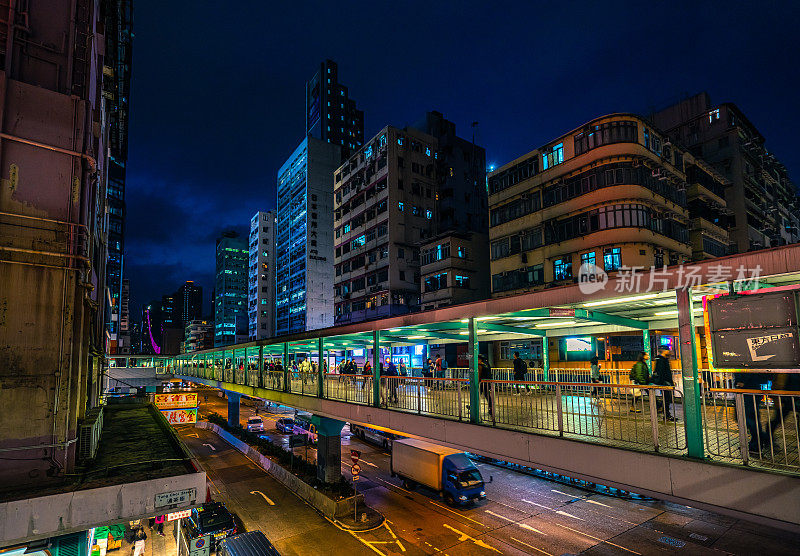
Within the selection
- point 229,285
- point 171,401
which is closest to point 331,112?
point 229,285

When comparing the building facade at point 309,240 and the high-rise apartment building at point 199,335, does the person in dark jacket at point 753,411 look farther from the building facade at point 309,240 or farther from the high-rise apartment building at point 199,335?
the high-rise apartment building at point 199,335

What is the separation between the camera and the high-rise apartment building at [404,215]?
4866cm

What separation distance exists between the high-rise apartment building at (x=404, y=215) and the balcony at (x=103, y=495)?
115ft

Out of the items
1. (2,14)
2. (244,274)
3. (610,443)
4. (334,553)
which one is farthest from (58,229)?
(244,274)

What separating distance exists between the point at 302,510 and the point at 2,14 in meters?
20.5

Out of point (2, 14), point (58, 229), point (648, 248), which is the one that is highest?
point (2, 14)

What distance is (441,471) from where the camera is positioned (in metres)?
20.5

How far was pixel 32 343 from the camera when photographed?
29.7 ft

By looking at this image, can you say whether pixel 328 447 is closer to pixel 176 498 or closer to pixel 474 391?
pixel 474 391

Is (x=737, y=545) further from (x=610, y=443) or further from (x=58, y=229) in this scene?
(x=58, y=229)

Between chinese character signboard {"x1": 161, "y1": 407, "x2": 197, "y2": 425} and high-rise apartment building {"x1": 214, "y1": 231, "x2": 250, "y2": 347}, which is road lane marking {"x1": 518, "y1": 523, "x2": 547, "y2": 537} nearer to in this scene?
chinese character signboard {"x1": 161, "y1": 407, "x2": 197, "y2": 425}

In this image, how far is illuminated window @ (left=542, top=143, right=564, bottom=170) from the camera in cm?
3359

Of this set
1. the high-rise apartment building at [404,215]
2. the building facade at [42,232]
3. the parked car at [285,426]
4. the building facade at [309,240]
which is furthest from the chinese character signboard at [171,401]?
the building facade at [309,240]

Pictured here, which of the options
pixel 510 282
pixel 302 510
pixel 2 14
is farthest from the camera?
pixel 510 282
